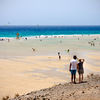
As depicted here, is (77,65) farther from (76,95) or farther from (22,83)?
→ (22,83)

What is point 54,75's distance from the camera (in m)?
18.8

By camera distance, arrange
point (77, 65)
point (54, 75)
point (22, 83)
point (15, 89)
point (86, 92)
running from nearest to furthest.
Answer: point (86, 92) → point (77, 65) → point (15, 89) → point (22, 83) → point (54, 75)

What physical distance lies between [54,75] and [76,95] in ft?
34.7

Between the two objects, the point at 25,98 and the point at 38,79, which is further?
the point at 38,79

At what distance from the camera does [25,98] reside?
8.91 metres

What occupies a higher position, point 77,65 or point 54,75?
point 77,65

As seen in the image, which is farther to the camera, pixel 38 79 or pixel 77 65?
pixel 38 79

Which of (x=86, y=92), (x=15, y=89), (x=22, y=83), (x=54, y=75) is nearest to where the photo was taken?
(x=86, y=92)

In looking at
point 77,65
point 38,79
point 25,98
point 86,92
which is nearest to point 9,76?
point 38,79

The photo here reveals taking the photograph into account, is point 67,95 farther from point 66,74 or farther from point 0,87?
point 66,74

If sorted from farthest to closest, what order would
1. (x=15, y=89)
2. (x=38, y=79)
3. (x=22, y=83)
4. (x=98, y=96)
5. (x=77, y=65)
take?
(x=38, y=79) < (x=22, y=83) < (x=15, y=89) < (x=77, y=65) < (x=98, y=96)

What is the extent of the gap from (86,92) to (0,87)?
22.3 feet

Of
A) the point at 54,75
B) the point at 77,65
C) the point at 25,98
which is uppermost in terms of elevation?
the point at 77,65

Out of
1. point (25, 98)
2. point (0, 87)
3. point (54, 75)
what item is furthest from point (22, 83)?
point (25, 98)
